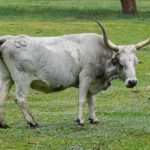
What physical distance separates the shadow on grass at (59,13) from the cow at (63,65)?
97.3ft

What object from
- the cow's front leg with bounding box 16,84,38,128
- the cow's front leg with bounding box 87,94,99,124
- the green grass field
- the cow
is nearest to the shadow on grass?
the green grass field

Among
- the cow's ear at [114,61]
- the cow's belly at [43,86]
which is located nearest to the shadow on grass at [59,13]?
the cow's ear at [114,61]

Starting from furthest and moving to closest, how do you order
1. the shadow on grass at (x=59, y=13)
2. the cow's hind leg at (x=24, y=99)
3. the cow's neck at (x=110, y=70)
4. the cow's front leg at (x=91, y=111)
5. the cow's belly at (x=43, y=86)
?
the shadow on grass at (x=59, y=13) → the cow's front leg at (x=91, y=111) → the cow's neck at (x=110, y=70) → the cow's belly at (x=43, y=86) → the cow's hind leg at (x=24, y=99)

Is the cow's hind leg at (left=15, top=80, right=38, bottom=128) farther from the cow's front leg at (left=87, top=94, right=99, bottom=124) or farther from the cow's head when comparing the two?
the cow's head

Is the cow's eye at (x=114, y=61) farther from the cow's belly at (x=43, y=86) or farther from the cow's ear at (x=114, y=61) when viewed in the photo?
the cow's belly at (x=43, y=86)

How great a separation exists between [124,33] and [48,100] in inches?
770

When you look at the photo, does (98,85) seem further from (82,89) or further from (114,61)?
(114,61)

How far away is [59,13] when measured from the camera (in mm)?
48656

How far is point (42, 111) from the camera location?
1809 cm

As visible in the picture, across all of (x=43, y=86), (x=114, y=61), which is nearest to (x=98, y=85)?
(x=114, y=61)

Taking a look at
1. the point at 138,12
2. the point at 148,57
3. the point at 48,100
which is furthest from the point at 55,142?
the point at 138,12

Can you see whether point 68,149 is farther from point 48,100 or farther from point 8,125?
point 48,100

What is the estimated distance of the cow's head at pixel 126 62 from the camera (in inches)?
605

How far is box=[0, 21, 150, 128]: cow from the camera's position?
15352 millimetres
